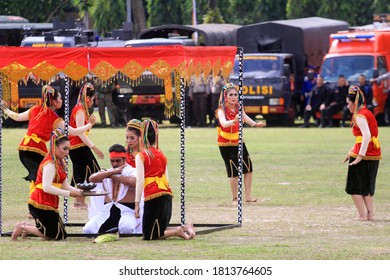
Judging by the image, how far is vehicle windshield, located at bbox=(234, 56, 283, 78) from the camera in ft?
131

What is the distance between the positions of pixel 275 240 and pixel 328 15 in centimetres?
4793

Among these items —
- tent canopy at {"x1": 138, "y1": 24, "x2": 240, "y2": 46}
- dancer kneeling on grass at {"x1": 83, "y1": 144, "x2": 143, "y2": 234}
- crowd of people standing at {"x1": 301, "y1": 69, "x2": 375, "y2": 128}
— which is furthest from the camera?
tent canopy at {"x1": 138, "y1": 24, "x2": 240, "y2": 46}

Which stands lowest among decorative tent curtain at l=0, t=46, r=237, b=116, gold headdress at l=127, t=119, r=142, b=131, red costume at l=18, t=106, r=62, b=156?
red costume at l=18, t=106, r=62, b=156

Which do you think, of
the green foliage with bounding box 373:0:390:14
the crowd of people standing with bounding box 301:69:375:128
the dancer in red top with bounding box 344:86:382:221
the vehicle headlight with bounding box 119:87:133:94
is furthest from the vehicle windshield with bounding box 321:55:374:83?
the green foliage with bounding box 373:0:390:14

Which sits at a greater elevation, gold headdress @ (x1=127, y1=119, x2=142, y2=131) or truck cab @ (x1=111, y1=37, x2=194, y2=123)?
gold headdress @ (x1=127, y1=119, x2=142, y2=131)

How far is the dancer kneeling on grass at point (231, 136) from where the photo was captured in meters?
18.8

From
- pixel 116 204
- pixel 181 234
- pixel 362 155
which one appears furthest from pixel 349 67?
pixel 181 234

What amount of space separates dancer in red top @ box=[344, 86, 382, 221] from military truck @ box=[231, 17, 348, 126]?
69.0ft

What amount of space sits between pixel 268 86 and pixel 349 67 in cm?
261

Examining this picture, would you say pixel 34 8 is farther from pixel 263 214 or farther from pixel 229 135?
pixel 263 214

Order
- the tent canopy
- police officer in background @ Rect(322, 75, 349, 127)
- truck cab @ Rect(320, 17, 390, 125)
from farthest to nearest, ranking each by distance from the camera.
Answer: the tent canopy → truck cab @ Rect(320, 17, 390, 125) → police officer in background @ Rect(322, 75, 349, 127)

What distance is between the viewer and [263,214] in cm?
1806

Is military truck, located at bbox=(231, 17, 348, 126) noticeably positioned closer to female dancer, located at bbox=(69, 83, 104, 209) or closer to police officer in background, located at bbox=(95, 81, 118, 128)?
police officer in background, located at bbox=(95, 81, 118, 128)

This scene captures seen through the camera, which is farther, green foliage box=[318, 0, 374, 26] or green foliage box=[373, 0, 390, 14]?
green foliage box=[373, 0, 390, 14]
